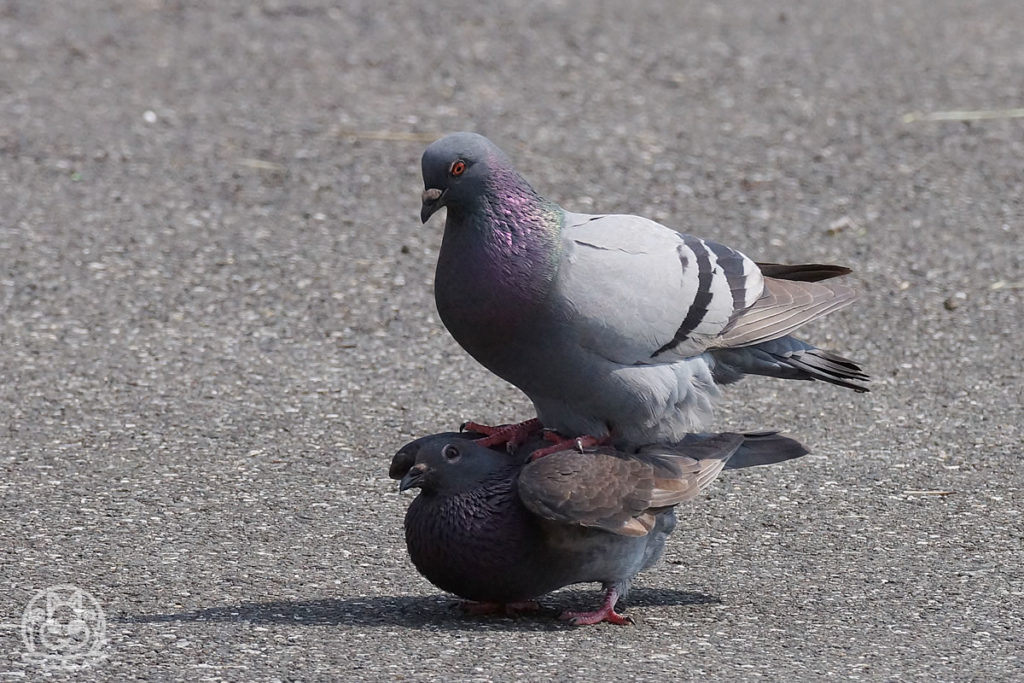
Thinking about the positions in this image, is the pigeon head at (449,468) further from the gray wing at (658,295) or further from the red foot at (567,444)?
the gray wing at (658,295)

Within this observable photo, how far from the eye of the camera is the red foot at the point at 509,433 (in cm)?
443

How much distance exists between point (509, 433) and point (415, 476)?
473 mm

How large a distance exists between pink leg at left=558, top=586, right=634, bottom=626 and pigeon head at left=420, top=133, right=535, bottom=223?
1.11 metres

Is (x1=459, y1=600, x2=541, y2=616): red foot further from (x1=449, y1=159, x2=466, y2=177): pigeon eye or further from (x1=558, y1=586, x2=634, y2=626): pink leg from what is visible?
(x1=449, y1=159, x2=466, y2=177): pigeon eye

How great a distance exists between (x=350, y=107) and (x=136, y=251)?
7.43 ft

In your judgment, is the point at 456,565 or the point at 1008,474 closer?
the point at 456,565

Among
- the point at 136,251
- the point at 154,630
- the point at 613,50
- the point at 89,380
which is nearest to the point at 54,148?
the point at 136,251

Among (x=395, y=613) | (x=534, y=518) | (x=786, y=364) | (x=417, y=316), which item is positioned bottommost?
(x=395, y=613)

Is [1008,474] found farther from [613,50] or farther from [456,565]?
[613,50]

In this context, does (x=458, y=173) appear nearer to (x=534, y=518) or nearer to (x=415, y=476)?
(x=415, y=476)

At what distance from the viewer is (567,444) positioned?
427 cm

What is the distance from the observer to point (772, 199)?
7938mm

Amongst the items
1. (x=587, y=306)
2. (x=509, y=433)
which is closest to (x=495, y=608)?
(x=509, y=433)

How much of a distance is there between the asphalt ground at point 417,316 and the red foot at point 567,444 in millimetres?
444
